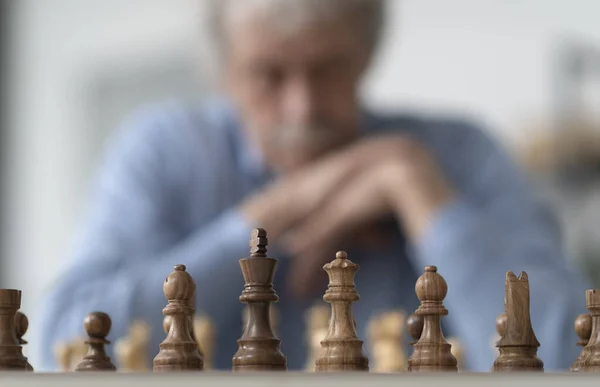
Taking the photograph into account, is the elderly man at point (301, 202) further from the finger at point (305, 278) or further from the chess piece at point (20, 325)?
the chess piece at point (20, 325)

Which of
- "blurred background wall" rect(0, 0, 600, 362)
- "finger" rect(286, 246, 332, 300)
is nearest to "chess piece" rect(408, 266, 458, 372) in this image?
"finger" rect(286, 246, 332, 300)

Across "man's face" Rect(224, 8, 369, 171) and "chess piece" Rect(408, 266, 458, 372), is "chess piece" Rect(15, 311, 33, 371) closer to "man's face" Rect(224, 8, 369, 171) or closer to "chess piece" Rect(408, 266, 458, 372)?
"chess piece" Rect(408, 266, 458, 372)

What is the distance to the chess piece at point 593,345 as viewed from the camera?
576 millimetres

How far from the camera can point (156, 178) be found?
164cm

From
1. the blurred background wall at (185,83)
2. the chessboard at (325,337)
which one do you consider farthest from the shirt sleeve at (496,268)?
the chessboard at (325,337)

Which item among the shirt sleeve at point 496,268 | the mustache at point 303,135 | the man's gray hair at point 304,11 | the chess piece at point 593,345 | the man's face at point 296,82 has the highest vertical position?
the man's gray hair at point 304,11

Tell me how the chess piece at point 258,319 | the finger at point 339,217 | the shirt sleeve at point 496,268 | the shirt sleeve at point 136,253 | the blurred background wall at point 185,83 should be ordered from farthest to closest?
the blurred background wall at point 185,83 < the finger at point 339,217 < the shirt sleeve at point 136,253 < the shirt sleeve at point 496,268 < the chess piece at point 258,319

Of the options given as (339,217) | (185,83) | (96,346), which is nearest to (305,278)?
(339,217)

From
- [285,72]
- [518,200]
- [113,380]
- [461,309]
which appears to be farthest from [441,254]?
[113,380]

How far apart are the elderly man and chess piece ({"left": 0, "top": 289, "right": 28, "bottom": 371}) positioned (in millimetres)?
751

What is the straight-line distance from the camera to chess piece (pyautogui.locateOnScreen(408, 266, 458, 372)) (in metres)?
0.57

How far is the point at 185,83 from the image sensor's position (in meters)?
2.23

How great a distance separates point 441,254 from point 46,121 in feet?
3.97

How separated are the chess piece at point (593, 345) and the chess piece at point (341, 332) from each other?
0.13 meters
